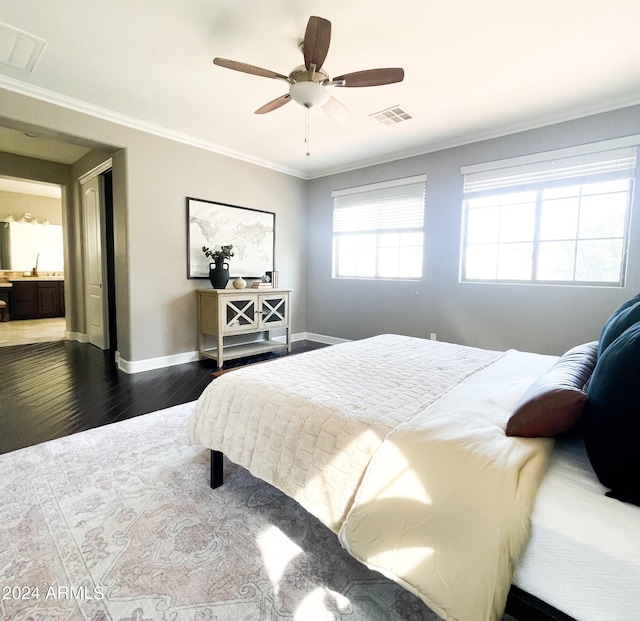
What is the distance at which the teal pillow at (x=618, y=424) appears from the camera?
31.1 inches

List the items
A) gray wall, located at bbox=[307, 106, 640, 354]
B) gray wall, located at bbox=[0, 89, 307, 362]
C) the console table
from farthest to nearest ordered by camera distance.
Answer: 1. the console table
2. gray wall, located at bbox=[0, 89, 307, 362]
3. gray wall, located at bbox=[307, 106, 640, 354]

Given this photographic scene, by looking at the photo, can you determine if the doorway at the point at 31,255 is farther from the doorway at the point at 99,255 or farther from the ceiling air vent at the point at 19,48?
the ceiling air vent at the point at 19,48

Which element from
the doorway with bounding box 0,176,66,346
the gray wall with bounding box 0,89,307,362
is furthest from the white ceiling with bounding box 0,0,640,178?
the doorway with bounding box 0,176,66,346

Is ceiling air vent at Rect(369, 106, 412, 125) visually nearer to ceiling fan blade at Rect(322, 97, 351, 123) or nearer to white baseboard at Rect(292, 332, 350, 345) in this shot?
ceiling fan blade at Rect(322, 97, 351, 123)

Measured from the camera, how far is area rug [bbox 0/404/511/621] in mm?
1140

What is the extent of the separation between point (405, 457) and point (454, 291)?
345cm

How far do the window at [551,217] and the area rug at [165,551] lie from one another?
345 cm

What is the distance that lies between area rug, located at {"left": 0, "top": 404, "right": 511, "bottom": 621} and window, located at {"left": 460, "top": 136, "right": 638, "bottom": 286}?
345 centimetres

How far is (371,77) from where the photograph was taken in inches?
84.4

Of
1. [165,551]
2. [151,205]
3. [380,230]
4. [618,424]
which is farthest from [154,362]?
[618,424]

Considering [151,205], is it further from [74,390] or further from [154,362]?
[74,390]

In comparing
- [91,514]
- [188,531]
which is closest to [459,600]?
[188,531]

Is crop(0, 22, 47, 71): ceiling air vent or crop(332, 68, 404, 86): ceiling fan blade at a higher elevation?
crop(0, 22, 47, 71): ceiling air vent

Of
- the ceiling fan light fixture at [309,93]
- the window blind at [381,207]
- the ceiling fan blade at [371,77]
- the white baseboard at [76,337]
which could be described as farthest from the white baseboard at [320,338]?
the ceiling fan blade at [371,77]
